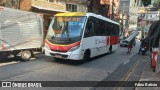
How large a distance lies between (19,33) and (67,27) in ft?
8.93

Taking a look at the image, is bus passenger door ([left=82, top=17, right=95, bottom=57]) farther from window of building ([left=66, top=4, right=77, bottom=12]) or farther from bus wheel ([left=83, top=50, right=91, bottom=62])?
window of building ([left=66, top=4, right=77, bottom=12])

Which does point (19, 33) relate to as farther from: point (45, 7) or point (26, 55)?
point (45, 7)

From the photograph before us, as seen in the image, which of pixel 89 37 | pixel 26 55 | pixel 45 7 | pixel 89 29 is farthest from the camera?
pixel 45 7

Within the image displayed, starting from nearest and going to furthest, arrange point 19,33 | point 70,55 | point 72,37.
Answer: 1. point 70,55
2. point 72,37
3. point 19,33

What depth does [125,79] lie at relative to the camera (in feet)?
38.4

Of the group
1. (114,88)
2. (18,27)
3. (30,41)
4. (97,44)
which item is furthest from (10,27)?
(114,88)

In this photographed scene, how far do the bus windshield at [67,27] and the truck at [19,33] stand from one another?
1460 mm

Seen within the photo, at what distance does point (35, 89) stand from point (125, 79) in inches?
177

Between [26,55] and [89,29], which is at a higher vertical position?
[89,29]

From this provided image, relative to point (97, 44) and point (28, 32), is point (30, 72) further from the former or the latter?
point (97, 44)

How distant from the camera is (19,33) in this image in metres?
15.4

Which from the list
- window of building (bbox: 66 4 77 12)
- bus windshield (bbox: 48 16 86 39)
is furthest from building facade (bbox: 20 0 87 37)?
bus windshield (bbox: 48 16 86 39)

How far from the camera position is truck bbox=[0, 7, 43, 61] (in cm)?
1436

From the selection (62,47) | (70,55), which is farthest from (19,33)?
(70,55)
